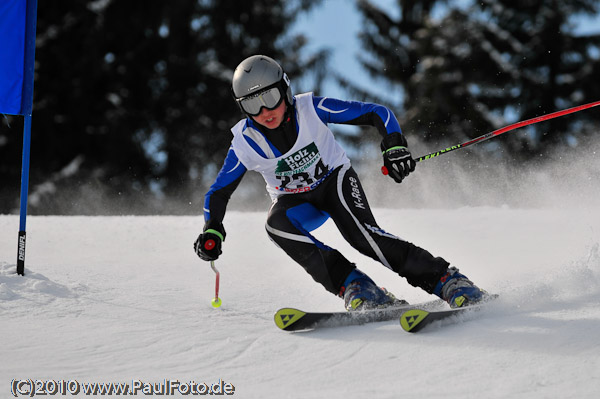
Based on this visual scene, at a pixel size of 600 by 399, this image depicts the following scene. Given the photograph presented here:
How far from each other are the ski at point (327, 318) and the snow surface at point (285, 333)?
0.18ft

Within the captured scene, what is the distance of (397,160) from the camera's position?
3.21 meters

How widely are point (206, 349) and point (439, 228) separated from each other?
133 inches

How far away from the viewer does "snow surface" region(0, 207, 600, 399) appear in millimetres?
2268

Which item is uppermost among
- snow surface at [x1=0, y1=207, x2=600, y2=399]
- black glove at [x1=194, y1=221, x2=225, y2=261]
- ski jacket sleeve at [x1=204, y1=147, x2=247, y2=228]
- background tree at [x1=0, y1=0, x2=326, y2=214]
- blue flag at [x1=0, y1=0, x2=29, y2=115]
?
background tree at [x1=0, y1=0, x2=326, y2=214]

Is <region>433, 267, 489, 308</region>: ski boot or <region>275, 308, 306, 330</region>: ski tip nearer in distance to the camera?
<region>275, 308, 306, 330</region>: ski tip

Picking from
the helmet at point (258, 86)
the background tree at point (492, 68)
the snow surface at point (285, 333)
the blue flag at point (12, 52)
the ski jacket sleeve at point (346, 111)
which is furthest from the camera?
the background tree at point (492, 68)

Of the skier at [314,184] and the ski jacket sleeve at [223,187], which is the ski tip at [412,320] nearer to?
the skier at [314,184]

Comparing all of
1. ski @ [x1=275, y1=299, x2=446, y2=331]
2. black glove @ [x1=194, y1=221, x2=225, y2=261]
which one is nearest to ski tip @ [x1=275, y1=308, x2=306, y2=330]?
ski @ [x1=275, y1=299, x2=446, y2=331]

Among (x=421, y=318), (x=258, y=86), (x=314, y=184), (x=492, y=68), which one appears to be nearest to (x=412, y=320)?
(x=421, y=318)

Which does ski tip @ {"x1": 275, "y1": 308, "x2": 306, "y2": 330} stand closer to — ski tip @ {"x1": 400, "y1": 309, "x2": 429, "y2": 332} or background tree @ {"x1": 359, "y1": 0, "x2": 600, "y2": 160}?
ski tip @ {"x1": 400, "y1": 309, "x2": 429, "y2": 332}

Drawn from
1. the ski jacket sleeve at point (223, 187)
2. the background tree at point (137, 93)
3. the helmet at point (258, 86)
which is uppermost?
the background tree at point (137, 93)

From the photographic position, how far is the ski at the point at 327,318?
9.58ft

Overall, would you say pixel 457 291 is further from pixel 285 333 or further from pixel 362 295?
pixel 285 333

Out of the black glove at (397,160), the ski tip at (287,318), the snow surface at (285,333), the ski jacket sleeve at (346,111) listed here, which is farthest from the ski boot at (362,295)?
the ski jacket sleeve at (346,111)
